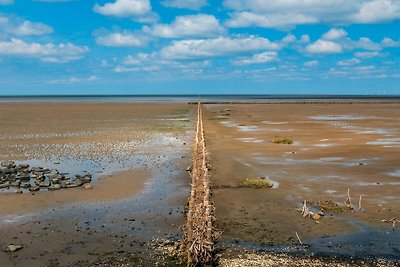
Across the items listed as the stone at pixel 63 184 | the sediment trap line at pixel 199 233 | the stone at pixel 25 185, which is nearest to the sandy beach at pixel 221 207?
the stone at pixel 63 184

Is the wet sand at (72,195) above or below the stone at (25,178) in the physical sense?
below

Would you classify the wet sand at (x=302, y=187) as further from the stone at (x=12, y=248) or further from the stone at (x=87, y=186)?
the stone at (x=12, y=248)

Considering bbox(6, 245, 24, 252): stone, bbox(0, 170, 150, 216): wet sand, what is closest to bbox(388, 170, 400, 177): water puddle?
bbox(0, 170, 150, 216): wet sand

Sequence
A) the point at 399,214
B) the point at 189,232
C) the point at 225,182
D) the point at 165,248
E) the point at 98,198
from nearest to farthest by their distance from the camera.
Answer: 1. the point at 189,232
2. the point at 165,248
3. the point at 399,214
4. the point at 98,198
5. the point at 225,182

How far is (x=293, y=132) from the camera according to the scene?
1642 inches

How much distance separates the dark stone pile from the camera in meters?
18.6

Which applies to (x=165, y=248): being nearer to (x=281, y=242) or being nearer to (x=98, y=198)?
(x=281, y=242)

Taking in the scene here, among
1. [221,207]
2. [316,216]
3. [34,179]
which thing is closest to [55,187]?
[34,179]

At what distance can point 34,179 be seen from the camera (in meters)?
20.2

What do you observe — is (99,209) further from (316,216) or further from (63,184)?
(316,216)

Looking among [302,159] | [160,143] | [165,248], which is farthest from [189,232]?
[160,143]

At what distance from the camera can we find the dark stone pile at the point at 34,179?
733 inches

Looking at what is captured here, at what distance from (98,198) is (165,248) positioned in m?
6.41

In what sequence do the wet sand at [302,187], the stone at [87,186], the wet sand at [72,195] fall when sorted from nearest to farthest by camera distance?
the wet sand at [302,187], the wet sand at [72,195], the stone at [87,186]
